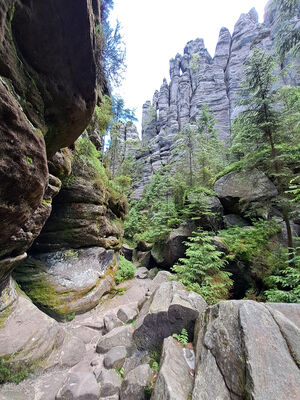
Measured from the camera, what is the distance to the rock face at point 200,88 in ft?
113

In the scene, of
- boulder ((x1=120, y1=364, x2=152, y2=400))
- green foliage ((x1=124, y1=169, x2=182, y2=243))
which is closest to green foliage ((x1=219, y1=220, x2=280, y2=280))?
green foliage ((x1=124, y1=169, x2=182, y2=243))

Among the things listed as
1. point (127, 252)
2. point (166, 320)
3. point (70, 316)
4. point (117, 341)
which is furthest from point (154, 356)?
point (127, 252)

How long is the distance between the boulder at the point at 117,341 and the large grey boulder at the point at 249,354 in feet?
7.69

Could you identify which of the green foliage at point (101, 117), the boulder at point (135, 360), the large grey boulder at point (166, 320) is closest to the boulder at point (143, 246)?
A: the large grey boulder at point (166, 320)

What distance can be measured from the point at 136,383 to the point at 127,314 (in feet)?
9.54

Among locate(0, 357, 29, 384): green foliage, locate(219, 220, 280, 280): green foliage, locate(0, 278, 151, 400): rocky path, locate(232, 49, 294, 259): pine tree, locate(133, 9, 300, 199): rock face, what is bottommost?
locate(0, 278, 151, 400): rocky path

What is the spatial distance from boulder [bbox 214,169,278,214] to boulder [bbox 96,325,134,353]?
29.5ft

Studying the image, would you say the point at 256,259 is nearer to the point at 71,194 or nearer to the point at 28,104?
the point at 71,194

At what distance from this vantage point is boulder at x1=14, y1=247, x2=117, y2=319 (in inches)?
229

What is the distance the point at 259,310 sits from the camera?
3.03 m

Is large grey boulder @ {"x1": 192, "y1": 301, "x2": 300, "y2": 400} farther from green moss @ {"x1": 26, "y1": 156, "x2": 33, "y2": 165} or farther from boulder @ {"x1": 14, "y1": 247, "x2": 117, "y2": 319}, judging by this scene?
boulder @ {"x1": 14, "y1": 247, "x2": 117, "y2": 319}

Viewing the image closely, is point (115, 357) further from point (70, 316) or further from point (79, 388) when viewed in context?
point (70, 316)

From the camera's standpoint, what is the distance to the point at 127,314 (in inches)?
239


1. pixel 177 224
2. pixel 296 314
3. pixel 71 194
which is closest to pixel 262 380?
pixel 296 314
